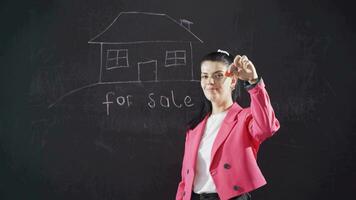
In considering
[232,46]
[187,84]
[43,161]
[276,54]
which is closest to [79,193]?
[43,161]

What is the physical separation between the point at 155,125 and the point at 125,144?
0.22 m

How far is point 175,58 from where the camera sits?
2500 millimetres

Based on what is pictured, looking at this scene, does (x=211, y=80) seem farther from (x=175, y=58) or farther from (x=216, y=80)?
(x=175, y=58)

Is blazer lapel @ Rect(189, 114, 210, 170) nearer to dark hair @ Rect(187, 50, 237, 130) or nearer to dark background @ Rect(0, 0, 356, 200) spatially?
dark hair @ Rect(187, 50, 237, 130)

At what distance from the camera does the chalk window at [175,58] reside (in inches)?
98.2

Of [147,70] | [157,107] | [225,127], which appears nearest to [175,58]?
[147,70]

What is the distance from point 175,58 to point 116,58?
0.37m

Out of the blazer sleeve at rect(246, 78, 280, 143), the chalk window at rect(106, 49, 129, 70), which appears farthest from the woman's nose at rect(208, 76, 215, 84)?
the chalk window at rect(106, 49, 129, 70)

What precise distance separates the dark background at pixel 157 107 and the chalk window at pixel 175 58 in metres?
0.09

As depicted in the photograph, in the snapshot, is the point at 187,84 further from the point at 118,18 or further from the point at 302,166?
the point at 302,166

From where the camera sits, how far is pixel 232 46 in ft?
8.14

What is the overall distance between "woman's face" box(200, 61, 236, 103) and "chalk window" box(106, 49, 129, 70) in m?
0.78

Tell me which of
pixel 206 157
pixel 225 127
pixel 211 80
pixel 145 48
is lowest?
pixel 206 157

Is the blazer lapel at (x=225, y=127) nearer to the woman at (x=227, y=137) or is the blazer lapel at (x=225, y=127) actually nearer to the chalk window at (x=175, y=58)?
the woman at (x=227, y=137)
